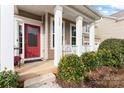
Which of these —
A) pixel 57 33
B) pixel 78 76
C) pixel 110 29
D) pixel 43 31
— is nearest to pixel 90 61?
pixel 78 76

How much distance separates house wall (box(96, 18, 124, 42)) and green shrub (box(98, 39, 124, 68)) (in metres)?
10.2

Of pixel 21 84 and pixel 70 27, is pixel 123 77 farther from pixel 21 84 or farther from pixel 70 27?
pixel 70 27

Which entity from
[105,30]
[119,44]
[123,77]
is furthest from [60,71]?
[105,30]

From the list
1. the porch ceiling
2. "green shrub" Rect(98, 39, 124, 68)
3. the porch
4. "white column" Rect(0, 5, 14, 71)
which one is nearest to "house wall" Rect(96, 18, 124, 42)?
the porch

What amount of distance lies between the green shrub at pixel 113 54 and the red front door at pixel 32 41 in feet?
13.0

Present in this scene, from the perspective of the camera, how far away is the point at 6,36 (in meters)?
6.65

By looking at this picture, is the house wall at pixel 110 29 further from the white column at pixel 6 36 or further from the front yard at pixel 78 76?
the white column at pixel 6 36

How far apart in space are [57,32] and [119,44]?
388 centimetres

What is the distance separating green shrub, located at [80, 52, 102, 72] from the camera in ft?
25.1

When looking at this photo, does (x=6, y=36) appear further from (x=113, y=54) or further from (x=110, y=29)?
(x=110, y=29)

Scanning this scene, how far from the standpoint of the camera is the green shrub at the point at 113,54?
9.06m

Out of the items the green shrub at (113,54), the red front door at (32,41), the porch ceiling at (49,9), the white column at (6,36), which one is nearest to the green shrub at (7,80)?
the white column at (6,36)

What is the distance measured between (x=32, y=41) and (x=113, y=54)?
5.12 m

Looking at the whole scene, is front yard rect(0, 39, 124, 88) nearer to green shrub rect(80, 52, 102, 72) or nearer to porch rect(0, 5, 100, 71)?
green shrub rect(80, 52, 102, 72)
